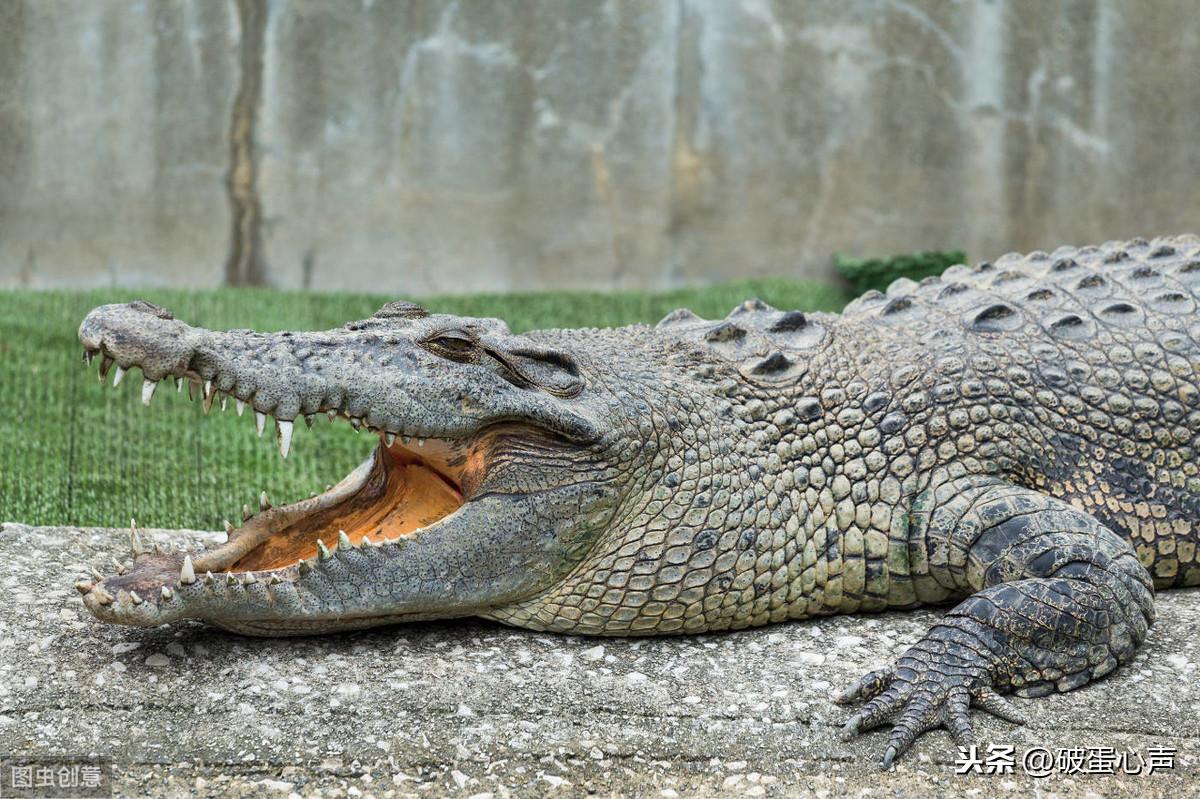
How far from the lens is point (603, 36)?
324 inches

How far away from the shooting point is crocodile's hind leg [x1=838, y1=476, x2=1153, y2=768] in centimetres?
286

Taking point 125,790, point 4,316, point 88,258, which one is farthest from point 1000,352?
point 88,258

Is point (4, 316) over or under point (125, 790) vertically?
over

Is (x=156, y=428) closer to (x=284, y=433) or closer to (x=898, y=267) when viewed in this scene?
(x=284, y=433)

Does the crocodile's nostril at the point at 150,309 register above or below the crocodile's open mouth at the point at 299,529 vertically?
above

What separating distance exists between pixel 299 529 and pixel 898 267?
587 cm

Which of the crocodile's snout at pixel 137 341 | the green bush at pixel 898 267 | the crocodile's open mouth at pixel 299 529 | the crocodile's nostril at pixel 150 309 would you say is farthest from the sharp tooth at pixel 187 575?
the green bush at pixel 898 267

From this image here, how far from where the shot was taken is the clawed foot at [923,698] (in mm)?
2762

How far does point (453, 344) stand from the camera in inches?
122

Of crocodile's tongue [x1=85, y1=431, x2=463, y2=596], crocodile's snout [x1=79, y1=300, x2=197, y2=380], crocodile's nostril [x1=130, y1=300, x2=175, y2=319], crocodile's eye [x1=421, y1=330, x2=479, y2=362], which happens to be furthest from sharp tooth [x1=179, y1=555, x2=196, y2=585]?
crocodile's eye [x1=421, y1=330, x2=479, y2=362]

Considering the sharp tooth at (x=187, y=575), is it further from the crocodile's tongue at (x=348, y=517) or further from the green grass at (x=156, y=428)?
the green grass at (x=156, y=428)

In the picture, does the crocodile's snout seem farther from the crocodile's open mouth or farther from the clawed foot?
the clawed foot

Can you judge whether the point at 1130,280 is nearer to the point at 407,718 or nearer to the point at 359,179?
the point at 407,718

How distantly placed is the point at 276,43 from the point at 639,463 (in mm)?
5912
